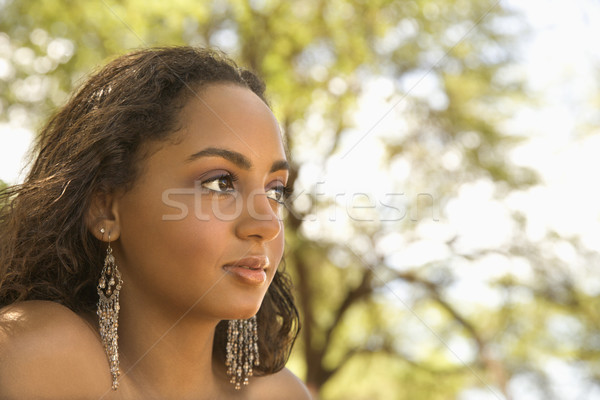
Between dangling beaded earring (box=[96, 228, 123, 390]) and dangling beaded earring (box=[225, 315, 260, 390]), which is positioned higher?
dangling beaded earring (box=[96, 228, 123, 390])

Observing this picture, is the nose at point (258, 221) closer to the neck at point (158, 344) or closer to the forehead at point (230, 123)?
the forehead at point (230, 123)

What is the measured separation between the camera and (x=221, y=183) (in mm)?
1615

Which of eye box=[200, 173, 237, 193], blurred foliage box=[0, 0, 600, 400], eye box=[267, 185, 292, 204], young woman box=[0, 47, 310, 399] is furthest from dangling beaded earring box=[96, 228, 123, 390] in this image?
blurred foliage box=[0, 0, 600, 400]

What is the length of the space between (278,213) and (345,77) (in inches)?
220

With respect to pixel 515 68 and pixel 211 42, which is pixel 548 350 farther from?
pixel 211 42

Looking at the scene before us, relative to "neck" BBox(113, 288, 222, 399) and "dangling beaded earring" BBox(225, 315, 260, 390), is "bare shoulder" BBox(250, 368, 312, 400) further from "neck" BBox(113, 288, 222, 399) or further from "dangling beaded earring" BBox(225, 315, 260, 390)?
"neck" BBox(113, 288, 222, 399)

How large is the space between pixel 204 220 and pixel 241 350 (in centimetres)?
58

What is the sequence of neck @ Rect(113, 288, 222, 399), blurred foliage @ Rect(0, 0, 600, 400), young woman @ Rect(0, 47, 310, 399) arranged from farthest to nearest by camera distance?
blurred foliage @ Rect(0, 0, 600, 400), neck @ Rect(113, 288, 222, 399), young woman @ Rect(0, 47, 310, 399)

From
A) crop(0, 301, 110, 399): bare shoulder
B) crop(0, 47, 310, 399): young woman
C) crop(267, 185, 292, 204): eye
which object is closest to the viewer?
crop(0, 301, 110, 399): bare shoulder

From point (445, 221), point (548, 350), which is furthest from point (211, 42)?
point (548, 350)

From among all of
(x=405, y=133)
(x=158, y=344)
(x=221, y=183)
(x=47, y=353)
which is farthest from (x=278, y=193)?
(x=405, y=133)

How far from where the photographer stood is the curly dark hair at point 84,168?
65.1 inches

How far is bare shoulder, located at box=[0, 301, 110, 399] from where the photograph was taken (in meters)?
1.36

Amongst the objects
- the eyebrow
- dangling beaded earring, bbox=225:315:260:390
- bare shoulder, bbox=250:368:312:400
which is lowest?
bare shoulder, bbox=250:368:312:400
